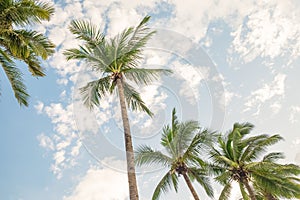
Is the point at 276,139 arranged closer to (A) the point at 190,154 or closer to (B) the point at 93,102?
(A) the point at 190,154

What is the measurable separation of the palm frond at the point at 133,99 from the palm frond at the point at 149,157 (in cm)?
451

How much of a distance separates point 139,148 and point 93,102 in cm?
584

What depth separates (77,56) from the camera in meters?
15.8

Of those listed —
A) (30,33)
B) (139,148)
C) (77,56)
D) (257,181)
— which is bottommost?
(257,181)

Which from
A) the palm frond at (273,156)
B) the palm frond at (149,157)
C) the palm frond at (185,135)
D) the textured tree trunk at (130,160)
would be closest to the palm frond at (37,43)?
the textured tree trunk at (130,160)

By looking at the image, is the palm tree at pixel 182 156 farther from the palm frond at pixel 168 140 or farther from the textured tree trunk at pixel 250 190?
the textured tree trunk at pixel 250 190

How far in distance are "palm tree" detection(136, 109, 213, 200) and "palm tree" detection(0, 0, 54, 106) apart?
9.45 metres

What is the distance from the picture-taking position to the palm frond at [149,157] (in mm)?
19442

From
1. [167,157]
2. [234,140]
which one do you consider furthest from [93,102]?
[234,140]

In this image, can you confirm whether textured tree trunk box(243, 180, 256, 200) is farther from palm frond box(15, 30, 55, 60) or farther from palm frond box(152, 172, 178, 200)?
palm frond box(15, 30, 55, 60)

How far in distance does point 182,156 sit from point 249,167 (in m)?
A: 4.87

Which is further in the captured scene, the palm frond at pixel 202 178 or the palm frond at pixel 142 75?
the palm frond at pixel 202 178

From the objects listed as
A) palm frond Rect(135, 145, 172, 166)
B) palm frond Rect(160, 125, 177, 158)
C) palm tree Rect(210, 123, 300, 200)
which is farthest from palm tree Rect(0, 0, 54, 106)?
palm tree Rect(210, 123, 300, 200)

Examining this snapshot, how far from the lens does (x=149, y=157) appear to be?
20078mm
